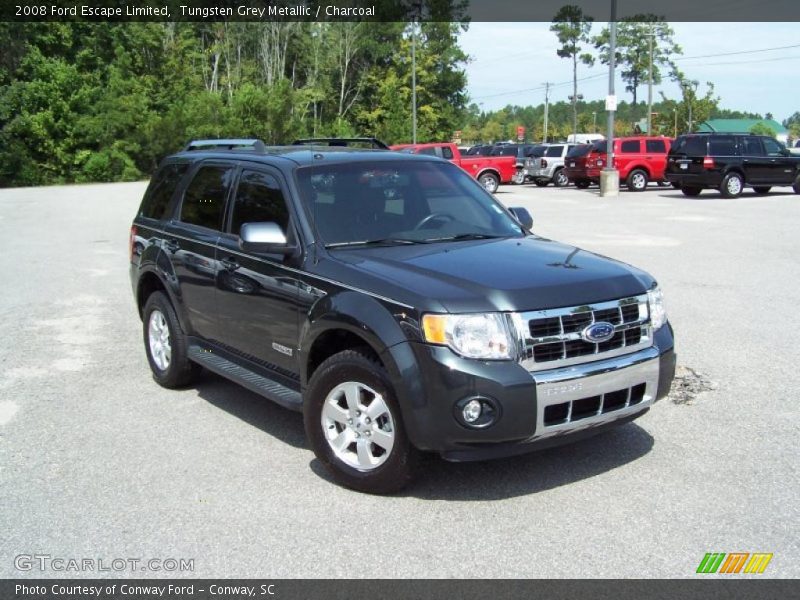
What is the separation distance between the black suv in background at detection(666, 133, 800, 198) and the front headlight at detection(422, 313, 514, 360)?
2330 centimetres

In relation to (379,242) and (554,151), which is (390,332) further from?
(554,151)

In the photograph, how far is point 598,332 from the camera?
14.2 ft

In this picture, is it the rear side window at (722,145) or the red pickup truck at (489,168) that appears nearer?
the rear side window at (722,145)

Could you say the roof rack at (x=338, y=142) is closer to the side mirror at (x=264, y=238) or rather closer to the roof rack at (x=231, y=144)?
the roof rack at (x=231, y=144)

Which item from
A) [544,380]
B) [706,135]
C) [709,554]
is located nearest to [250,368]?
[544,380]

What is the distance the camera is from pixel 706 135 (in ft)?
83.6

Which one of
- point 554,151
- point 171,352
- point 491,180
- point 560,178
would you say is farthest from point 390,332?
point 554,151

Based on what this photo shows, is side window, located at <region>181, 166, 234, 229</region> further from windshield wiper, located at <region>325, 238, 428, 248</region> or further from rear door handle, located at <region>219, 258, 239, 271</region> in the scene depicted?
windshield wiper, located at <region>325, 238, 428, 248</region>

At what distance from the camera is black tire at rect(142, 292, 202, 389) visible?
6312mm

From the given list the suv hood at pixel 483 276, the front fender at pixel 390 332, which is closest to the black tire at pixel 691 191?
the suv hood at pixel 483 276

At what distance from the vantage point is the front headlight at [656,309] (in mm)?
4719

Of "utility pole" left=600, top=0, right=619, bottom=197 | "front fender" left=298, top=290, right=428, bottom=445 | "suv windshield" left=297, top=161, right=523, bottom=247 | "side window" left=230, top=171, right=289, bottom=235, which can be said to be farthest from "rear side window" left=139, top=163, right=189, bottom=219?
"utility pole" left=600, top=0, right=619, bottom=197

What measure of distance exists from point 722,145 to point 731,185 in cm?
124

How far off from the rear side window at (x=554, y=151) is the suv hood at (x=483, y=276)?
31813mm
